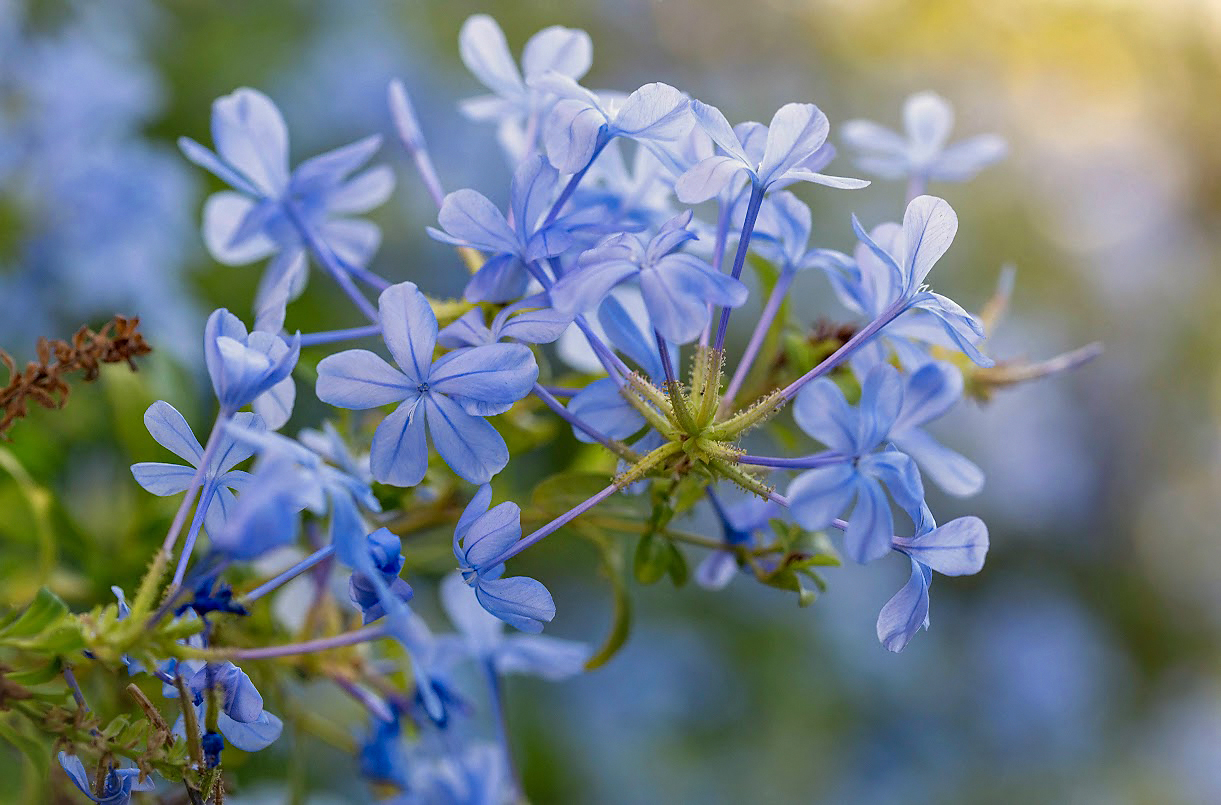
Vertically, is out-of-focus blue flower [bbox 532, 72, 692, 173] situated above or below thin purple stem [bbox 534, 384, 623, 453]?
above

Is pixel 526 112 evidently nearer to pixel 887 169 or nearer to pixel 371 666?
pixel 887 169

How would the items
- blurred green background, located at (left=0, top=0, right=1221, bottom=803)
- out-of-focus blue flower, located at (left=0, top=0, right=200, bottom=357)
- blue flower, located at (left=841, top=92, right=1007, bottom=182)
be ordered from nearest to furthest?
blue flower, located at (left=841, top=92, right=1007, bottom=182) < out-of-focus blue flower, located at (left=0, top=0, right=200, bottom=357) < blurred green background, located at (left=0, top=0, right=1221, bottom=803)

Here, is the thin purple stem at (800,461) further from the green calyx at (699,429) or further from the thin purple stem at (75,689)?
the thin purple stem at (75,689)

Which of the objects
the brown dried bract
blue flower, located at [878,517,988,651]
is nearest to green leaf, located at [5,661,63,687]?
the brown dried bract

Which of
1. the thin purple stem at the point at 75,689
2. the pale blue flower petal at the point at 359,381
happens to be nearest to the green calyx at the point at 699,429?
the pale blue flower petal at the point at 359,381

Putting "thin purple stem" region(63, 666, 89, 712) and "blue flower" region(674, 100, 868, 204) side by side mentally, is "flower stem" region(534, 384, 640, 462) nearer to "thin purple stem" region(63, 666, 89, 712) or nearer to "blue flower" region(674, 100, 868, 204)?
"blue flower" region(674, 100, 868, 204)

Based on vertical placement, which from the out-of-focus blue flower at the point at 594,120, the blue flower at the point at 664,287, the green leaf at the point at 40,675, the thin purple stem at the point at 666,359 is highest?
the out-of-focus blue flower at the point at 594,120

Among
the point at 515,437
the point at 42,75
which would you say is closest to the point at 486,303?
the point at 515,437
